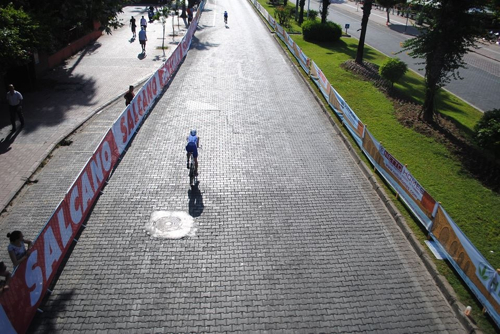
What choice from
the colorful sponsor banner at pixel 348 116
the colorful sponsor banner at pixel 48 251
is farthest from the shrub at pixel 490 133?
the colorful sponsor banner at pixel 48 251

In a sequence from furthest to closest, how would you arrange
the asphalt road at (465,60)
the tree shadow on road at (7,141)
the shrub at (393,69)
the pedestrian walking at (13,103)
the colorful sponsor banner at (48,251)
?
1. the asphalt road at (465,60)
2. the shrub at (393,69)
3. the pedestrian walking at (13,103)
4. the tree shadow on road at (7,141)
5. the colorful sponsor banner at (48,251)

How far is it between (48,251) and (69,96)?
1358cm

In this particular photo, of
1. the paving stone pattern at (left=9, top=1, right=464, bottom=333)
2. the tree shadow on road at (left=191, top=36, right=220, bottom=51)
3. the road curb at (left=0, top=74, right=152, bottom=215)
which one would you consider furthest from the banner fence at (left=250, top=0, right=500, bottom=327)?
the tree shadow on road at (left=191, top=36, right=220, bottom=51)

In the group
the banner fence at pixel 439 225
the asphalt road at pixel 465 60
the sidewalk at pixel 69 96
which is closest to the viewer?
the banner fence at pixel 439 225

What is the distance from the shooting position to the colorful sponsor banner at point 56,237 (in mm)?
6965

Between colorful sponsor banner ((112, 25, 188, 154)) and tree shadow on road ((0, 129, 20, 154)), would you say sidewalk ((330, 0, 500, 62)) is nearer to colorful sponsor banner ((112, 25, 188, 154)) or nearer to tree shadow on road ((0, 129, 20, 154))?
colorful sponsor banner ((112, 25, 188, 154))

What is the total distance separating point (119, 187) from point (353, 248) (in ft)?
23.7

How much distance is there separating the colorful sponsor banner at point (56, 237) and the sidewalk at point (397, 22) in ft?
74.7

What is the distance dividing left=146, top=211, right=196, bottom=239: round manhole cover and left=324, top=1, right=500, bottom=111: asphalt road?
16.0m

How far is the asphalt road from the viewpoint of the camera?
23709 mm

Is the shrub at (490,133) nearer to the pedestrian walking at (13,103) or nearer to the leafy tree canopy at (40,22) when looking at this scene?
the pedestrian walking at (13,103)

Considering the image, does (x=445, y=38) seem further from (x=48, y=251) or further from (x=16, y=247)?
(x=16, y=247)

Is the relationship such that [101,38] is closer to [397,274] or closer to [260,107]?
[260,107]

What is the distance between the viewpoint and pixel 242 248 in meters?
9.86
